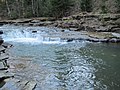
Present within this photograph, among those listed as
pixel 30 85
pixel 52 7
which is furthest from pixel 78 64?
pixel 52 7

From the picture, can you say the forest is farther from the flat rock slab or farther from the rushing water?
the flat rock slab

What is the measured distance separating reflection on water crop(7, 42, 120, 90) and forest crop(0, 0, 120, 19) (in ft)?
52.7

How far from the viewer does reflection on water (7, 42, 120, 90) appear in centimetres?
1166

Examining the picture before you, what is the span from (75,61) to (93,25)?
14.9 meters

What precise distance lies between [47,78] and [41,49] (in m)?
7.57

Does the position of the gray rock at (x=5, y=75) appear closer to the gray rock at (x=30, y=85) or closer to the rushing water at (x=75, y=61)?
the gray rock at (x=30, y=85)

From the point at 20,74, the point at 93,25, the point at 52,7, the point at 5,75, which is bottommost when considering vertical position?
the point at 20,74

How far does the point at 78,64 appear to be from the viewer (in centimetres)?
1512

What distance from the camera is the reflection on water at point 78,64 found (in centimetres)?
1166

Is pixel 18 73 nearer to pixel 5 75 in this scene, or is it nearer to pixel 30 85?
pixel 5 75

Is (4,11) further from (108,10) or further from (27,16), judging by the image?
(108,10)

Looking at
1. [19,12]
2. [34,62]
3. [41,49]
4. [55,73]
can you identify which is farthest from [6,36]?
[19,12]

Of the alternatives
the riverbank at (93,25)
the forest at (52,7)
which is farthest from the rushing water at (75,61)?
the forest at (52,7)

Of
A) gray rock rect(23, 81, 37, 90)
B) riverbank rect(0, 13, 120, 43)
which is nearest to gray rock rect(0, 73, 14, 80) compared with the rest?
gray rock rect(23, 81, 37, 90)
